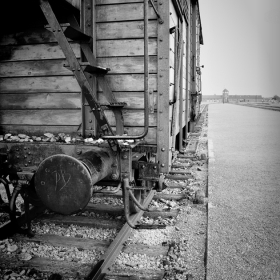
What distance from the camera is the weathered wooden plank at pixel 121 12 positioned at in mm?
3525

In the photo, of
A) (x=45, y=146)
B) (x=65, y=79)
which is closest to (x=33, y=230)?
(x=45, y=146)

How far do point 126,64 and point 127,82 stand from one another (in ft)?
0.69

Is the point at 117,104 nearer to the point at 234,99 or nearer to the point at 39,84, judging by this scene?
the point at 39,84

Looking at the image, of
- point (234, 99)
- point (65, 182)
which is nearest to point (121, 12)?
point (65, 182)

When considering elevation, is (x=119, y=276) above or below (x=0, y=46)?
below

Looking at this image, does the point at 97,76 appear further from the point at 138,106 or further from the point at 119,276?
the point at 119,276

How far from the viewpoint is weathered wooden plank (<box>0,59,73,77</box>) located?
390cm

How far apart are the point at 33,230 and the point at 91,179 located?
1.60 meters

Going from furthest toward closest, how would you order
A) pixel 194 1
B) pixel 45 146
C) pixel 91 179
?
pixel 194 1
pixel 45 146
pixel 91 179

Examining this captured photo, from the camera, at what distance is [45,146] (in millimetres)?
3135

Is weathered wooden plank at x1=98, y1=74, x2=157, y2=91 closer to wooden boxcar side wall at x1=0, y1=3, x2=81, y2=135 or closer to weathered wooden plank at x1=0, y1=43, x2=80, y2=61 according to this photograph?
wooden boxcar side wall at x1=0, y1=3, x2=81, y2=135

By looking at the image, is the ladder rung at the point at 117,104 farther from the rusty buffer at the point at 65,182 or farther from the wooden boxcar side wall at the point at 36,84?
the rusty buffer at the point at 65,182

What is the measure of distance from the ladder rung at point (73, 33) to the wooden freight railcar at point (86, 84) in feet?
0.04

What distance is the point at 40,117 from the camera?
404 centimetres
